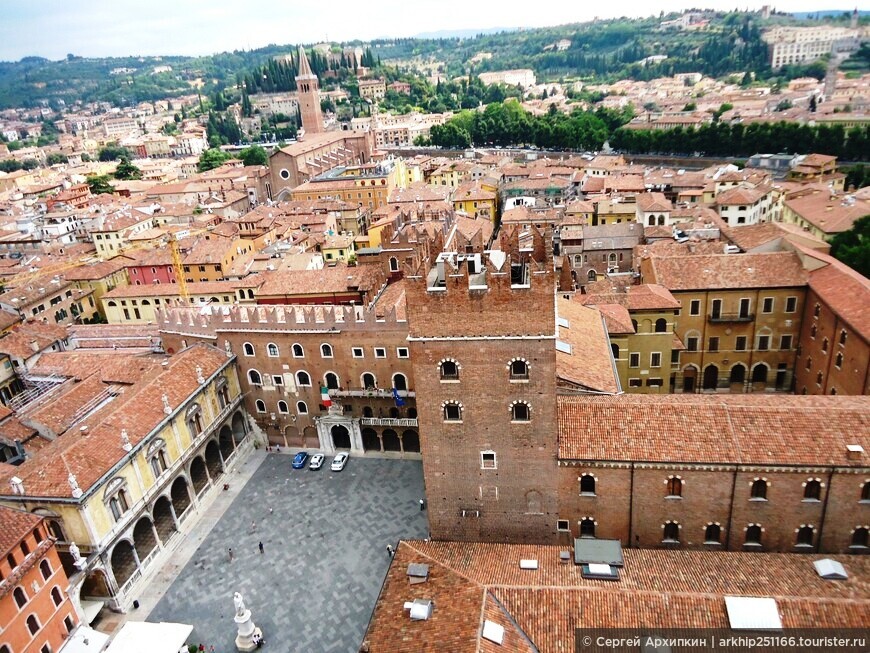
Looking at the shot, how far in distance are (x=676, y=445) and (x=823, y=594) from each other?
701cm

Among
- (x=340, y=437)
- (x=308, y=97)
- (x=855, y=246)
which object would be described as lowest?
(x=340, y=437)

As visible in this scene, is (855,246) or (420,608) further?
(855,246)

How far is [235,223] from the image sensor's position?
281ft

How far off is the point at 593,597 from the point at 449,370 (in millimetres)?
10110

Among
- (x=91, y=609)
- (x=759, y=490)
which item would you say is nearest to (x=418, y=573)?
(x=759, y=490)

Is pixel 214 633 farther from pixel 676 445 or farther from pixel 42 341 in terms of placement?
pixel 42 341

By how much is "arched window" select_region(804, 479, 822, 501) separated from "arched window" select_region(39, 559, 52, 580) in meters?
32.9

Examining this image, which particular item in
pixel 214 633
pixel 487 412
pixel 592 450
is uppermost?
pixel 487 412

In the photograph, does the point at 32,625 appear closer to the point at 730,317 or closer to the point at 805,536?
the point at 805,536

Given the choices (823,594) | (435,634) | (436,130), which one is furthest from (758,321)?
(436,130)

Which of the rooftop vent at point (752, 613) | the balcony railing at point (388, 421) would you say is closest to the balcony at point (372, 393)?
the balcony railing at point (388, 421)

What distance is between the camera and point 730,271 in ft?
144

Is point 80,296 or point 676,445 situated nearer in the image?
point 676,445

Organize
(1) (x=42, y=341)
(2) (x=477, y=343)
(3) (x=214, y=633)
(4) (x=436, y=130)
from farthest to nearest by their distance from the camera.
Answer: (4) (x=436, y=130), (1) (x=42, y=341), (3) (x=214, y=633), (2) (x=477, y=343)
